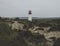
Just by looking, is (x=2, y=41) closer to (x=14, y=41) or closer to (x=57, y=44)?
(x=14, y=41)

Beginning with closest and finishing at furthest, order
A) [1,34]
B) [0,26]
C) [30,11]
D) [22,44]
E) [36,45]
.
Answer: [22,44] < [1,34] < [36,45] < [0,26] < [30,11]

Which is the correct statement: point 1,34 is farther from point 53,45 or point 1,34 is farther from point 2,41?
point 53,45

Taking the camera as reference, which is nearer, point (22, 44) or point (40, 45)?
point (22, 44)

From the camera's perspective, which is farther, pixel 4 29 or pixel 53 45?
pixel 53 45

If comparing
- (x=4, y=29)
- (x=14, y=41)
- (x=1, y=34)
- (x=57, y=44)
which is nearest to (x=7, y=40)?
(x=14, y=41)

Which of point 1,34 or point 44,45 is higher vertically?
point 1,34

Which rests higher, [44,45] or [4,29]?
[4,29]

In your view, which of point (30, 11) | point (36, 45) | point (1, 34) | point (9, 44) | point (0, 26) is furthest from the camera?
point (30, 11)

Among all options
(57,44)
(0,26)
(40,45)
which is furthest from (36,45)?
(0,26)

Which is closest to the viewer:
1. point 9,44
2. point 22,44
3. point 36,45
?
point 9,44
